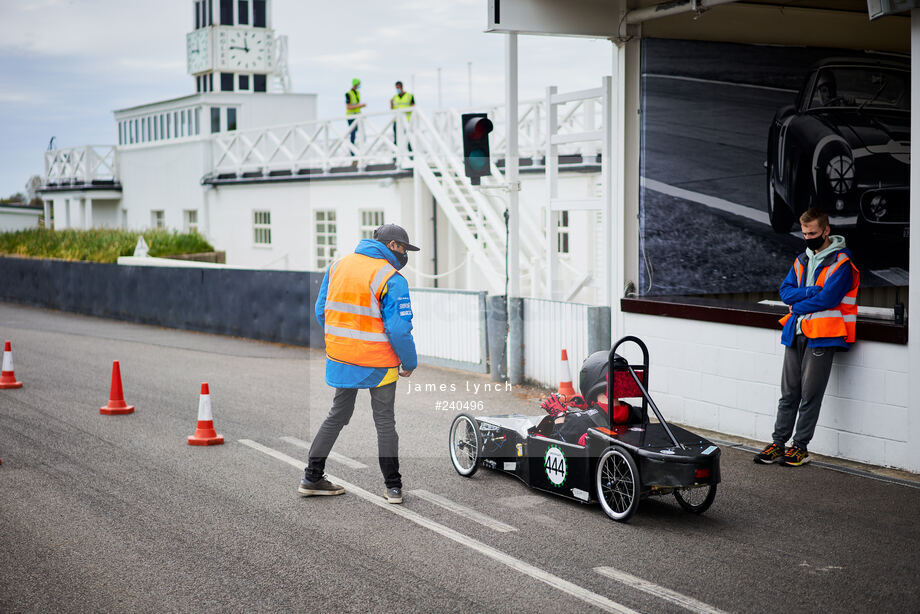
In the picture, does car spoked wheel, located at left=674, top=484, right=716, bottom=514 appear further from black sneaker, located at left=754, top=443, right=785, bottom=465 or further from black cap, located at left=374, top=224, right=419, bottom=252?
black cap, located at left=374, top=224, right=419, bottom=252

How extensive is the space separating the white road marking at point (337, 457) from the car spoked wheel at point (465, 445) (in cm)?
84

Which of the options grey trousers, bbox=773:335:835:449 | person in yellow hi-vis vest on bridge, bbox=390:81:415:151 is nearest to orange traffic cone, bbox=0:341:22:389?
grey trousers, bbox=773:335:835:449

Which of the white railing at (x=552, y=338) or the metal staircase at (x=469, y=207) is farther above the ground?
the metal staircase at (x=469, y=207)

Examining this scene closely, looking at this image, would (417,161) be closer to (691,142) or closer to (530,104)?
(530,104)

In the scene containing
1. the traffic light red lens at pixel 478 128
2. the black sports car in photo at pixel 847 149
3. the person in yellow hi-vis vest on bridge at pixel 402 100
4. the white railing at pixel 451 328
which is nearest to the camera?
the traffic light red lens at pixel 478 128

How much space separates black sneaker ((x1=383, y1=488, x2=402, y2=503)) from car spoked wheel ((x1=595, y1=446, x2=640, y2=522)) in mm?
1497

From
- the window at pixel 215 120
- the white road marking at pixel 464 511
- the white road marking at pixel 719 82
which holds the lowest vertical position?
the white road marking at pixel 464 511

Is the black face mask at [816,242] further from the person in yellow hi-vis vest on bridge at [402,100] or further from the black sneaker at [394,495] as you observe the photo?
the person in yellow hi-vis vest on bridge at [402,100]

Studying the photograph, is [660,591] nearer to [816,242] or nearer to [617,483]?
[617,483]

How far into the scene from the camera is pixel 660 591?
5.64 m

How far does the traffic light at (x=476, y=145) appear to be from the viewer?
12398mm

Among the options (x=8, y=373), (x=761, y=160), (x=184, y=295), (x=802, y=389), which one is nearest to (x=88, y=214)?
(x=184, y=295)

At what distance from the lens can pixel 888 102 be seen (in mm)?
13023

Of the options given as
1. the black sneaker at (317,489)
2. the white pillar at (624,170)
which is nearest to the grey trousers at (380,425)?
the black sneaker at (317,489)
